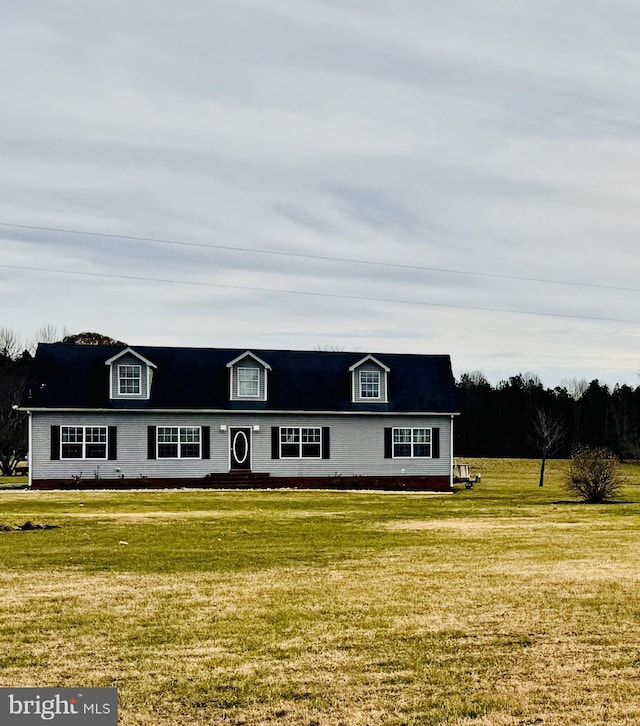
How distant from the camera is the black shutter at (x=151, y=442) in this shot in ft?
133

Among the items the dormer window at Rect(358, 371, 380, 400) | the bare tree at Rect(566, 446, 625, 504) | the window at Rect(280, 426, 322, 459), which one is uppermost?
the dormer window at Rect(358, 371, 380, 400)

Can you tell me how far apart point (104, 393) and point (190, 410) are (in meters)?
3.89

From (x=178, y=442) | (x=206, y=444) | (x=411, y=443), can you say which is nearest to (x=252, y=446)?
(x=206, y=444)

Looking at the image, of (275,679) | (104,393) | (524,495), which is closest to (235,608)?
(275,679)

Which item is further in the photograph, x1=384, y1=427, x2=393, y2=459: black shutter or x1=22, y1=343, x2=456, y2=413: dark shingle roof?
x1=384, y1=427, x2=393, y2=459: black shutter

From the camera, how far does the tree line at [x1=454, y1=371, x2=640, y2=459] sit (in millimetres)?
88938

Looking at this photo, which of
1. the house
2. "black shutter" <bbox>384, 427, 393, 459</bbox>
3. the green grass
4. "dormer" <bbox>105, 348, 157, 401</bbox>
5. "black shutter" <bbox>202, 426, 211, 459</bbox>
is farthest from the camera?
"black shutter" <bbox>384, 427, 393, 459</bbox>

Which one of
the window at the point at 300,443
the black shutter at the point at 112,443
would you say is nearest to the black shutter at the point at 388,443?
the window at the point at 300,443

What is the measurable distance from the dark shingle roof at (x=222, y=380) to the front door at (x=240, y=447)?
115 cm

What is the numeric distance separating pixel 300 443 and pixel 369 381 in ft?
14.6

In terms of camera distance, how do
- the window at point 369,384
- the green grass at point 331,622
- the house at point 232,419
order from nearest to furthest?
the green grass at point 331,622, the house at point 232,419, the window at point 369,384

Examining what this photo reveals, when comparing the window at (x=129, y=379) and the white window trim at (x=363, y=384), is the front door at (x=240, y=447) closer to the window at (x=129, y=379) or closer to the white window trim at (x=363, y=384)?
the window at (x=129, y=379)

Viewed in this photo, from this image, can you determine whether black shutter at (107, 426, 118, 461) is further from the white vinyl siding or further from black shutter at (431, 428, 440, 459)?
black shutter at (431, 428, 440, 459)

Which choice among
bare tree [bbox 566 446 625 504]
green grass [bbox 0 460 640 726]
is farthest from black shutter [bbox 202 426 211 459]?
green grass [bbox 0 460 640 726]
